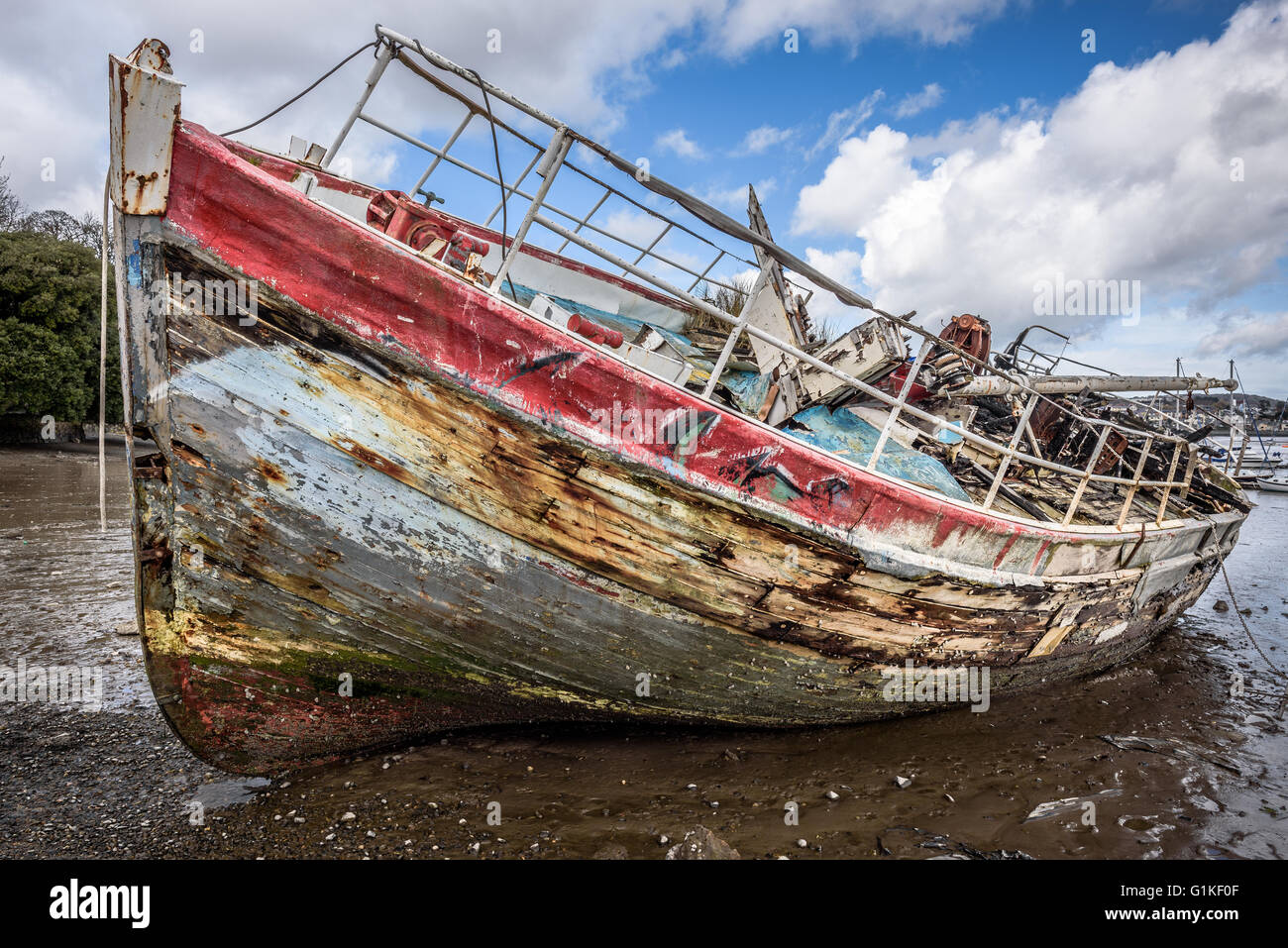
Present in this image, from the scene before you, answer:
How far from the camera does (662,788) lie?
11.8 feet

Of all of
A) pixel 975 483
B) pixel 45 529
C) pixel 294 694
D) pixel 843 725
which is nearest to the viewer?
pixel 294 694

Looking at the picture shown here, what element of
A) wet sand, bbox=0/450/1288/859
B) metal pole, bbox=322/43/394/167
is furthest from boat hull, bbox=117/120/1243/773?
metal pole, bbox=322/43/394/167

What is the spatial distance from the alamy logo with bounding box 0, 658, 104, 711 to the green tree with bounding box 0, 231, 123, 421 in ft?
43.7

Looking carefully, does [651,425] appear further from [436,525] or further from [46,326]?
[46,326]

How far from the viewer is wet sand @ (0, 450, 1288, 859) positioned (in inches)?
121

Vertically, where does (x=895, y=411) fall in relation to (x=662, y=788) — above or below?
above

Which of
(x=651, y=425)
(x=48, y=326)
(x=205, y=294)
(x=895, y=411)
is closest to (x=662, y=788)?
(x=651, y=425)

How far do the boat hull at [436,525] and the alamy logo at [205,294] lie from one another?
0.9 inches

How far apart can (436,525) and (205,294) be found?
1.30m

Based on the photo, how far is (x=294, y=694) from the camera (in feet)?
10.8

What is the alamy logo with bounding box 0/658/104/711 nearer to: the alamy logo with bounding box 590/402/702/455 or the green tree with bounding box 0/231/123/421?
the alamy logo with bounding box 590/402/702/455
